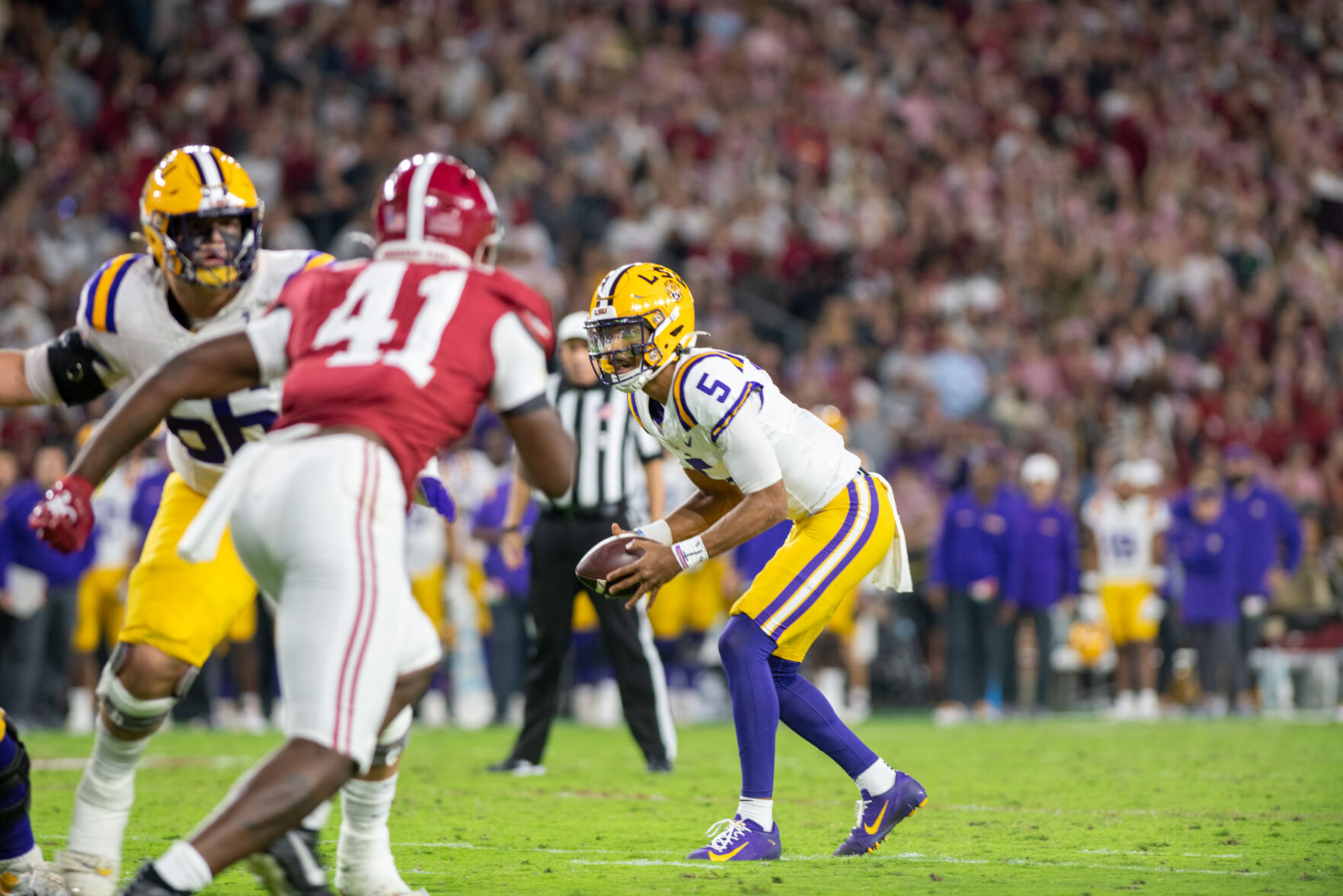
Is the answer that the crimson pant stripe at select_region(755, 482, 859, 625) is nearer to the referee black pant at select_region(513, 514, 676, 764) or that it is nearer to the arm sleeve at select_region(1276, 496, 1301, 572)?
the referee black pant at select_region(513, 514, 676, 764)

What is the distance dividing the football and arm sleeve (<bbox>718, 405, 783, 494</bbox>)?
0.42 meters

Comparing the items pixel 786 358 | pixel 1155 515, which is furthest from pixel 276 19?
pixel 1155 515

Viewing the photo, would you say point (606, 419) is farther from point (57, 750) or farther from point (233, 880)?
point (233, 880)

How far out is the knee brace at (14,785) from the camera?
4309 millimetres

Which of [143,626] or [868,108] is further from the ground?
[868,108]

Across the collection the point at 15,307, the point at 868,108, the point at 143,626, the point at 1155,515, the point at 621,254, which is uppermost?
the point at 868,108

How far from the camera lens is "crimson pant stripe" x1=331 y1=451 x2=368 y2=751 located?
3.49 meters

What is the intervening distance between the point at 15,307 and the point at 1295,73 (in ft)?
55.3

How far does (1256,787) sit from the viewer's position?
292 inches

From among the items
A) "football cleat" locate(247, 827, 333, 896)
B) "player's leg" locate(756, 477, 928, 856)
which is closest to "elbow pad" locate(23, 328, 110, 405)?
"football cleat" locate(247, 827, 333, 896)

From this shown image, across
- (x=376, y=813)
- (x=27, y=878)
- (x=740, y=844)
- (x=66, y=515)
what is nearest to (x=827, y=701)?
(x=740, y=844)

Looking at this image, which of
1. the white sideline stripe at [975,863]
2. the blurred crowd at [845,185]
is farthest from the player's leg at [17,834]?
the blurred crowd at [845,185]

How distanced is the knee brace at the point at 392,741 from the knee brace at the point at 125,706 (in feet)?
2.10

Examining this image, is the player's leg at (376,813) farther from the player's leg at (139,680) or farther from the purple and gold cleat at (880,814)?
the purple and gold cleat at (880,814)
